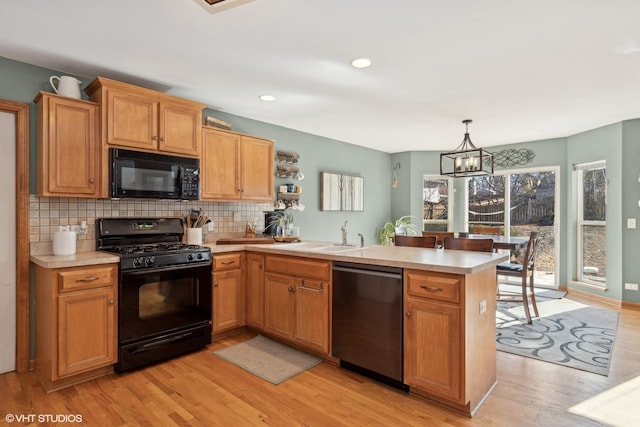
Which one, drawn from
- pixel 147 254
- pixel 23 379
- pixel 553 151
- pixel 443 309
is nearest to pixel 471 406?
pixel 443 309

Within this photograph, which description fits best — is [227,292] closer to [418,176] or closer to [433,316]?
[433,316]

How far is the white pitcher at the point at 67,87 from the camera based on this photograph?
2799mm

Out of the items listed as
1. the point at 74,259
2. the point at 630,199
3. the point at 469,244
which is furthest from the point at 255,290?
the point at 630,199

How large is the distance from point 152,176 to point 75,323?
1.31m

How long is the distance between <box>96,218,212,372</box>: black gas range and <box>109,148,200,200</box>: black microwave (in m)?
0.40

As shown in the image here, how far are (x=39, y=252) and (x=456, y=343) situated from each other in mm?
3192

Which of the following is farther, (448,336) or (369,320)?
(369,320)

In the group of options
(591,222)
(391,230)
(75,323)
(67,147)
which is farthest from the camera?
(391,230)

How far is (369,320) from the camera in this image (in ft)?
8.41

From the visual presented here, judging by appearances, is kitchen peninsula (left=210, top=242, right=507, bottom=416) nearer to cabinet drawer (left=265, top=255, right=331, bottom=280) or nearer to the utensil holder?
cabinet drawer (left=265, top=255, right=331, bottom=280)

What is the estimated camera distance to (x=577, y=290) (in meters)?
5.40

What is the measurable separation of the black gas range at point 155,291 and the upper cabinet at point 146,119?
754 millimetres

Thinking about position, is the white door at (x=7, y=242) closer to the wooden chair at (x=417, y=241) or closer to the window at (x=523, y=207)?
the wooden chair at (x=417, y=241)

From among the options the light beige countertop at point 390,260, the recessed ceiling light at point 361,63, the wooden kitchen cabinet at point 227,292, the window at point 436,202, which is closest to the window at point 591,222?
the window at point 436,202
